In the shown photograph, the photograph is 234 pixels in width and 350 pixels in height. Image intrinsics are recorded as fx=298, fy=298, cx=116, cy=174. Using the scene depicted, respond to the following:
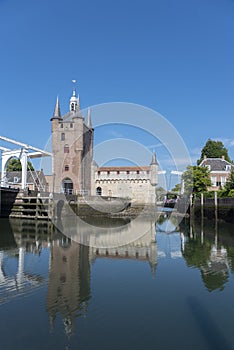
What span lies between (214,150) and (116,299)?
57883 mm

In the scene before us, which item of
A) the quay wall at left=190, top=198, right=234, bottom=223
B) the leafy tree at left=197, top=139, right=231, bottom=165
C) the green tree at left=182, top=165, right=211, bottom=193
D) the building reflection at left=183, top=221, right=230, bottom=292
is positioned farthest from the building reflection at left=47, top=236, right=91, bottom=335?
the leafy tree at left=197, top=139, right=231, bottom=165

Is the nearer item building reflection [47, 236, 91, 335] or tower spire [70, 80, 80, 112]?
building reflection [47, 236, 91, 335]

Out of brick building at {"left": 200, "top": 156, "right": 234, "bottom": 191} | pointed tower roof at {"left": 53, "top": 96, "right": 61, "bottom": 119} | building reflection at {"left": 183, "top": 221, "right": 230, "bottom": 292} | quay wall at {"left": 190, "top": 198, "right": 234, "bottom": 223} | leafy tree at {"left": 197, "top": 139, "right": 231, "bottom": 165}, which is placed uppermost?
pointed tower roof at {"left": 53, "top": 96, "right": 61, "bottom": 119}

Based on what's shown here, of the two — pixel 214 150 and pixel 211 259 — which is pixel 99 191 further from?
pixel 211 259

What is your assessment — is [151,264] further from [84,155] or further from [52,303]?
[84,155]

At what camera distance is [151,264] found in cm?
1084

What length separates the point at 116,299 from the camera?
6926 mm

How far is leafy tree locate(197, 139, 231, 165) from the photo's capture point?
195 ft

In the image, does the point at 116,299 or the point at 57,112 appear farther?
the point at 57,112

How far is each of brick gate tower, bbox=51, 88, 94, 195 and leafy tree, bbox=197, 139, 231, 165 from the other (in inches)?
1131

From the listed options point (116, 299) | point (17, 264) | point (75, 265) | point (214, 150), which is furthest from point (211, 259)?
point (214, 150)

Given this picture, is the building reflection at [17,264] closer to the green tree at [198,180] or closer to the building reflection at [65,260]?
the building reflection at [65,260]

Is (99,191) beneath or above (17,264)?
above

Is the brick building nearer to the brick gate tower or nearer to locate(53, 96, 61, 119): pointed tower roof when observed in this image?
the brick gate tower
